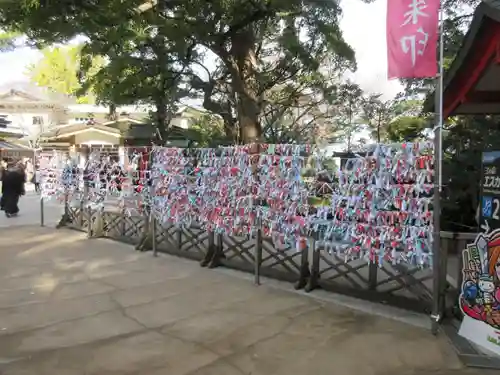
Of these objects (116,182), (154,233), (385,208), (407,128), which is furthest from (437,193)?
(407,128)

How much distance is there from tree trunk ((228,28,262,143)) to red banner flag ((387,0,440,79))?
5395 mm

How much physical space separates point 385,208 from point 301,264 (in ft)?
5.70

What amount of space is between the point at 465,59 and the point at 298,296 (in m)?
3.44

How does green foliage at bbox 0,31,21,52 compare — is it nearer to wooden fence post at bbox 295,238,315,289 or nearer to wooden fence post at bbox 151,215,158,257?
wooden fence post at bbox 151,215,158,257

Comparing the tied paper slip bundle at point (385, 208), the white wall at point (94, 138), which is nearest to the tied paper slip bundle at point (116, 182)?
the tied paper slip bundle at point (385, 208)

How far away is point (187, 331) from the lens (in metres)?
4.83

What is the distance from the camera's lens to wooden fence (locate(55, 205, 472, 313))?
542 centimetres

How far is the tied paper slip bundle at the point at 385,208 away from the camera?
503cm

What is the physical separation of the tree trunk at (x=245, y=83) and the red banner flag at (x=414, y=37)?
5395 millimetres

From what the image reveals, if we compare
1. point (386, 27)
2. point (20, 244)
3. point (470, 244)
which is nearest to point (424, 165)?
point (470, 244)

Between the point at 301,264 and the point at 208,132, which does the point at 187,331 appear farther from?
the point at 208,132

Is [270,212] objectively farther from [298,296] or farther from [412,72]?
[412,72]

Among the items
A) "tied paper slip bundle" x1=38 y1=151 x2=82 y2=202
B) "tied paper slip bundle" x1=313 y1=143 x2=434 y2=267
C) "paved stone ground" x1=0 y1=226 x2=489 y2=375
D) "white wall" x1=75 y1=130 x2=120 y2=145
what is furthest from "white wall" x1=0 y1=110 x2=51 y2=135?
"tied paper slip bundle" x1=313 y1=143 x2=434 y2=267

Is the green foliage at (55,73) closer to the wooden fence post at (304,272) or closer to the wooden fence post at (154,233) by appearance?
the wooden fence post at (154,233)
